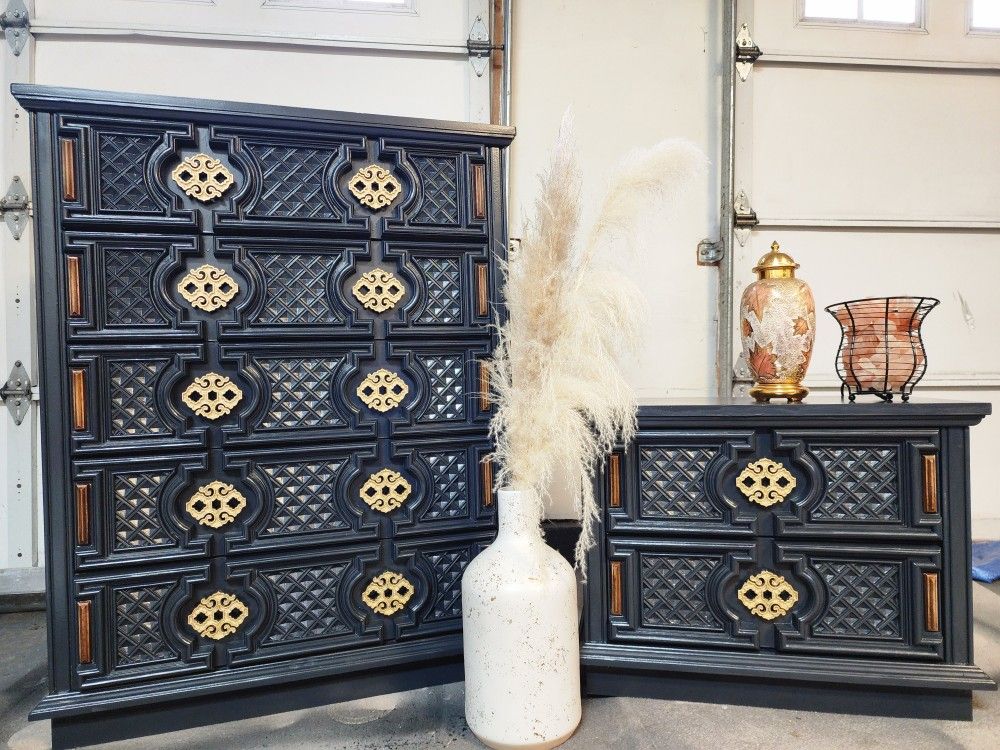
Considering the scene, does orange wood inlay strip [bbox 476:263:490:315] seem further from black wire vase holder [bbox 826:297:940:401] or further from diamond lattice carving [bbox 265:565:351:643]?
black wire vase holder [bbox 826:297:940:401]

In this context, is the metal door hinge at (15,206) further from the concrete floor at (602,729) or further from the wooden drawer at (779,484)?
the wooden drawer at (779,484)

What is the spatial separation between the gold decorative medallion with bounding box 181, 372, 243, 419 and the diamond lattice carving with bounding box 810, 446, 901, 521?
4.85ft

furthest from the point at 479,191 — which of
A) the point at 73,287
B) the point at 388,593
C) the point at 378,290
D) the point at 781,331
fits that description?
the point at 388,593

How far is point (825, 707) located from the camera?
1432 millimetres

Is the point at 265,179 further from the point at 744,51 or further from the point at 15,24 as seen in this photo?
the point at 744,51

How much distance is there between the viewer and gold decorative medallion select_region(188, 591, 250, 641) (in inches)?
54.7

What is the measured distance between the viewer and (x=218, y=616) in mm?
1412

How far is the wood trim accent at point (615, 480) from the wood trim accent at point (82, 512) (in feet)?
4.19

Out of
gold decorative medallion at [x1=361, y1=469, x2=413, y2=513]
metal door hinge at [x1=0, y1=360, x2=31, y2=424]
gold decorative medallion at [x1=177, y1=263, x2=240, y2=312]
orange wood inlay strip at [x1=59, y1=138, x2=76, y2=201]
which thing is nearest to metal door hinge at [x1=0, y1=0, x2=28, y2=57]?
metal door hinge at [x1=0, y1=360, x2=31, y2=424]

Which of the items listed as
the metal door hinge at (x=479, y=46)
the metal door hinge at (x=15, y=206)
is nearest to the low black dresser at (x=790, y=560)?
the metal door hinge at (x=479, y=46)

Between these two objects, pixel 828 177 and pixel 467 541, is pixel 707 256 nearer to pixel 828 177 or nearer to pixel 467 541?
pixel 828 177

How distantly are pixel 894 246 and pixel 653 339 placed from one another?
1.12 meters

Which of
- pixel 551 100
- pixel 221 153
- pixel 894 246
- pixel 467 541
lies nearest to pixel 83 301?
pixel 221 153

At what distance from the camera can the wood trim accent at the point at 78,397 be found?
131 cm
